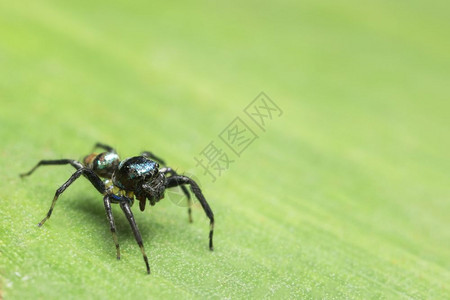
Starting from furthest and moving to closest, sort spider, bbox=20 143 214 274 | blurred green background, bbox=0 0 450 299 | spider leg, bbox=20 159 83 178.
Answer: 1. spider leg, bbox=20 159 83 178
2. spider, bbox=20 143 214 274
3. blurred green background, bbox=0 0 450 299

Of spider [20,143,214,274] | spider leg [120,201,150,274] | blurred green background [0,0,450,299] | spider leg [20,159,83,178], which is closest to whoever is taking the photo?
spider leg [120,201,150,274]

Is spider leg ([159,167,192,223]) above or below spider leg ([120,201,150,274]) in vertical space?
above

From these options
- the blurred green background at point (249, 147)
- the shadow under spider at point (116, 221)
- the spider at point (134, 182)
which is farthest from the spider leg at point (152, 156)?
the shadow under spider at point (116, 221)

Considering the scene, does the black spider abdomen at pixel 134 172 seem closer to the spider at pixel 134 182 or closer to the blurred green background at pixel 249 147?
the spider at pixel 134 182

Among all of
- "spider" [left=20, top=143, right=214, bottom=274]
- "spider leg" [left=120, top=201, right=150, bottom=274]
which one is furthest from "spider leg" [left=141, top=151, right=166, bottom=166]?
"spider leg" [left=120, top=201, right=150, bottom=274]

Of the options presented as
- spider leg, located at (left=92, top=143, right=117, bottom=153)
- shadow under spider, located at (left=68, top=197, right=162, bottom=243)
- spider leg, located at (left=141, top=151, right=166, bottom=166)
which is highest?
spider leg, located at (left=141, top=151, right=166, bottom=166)

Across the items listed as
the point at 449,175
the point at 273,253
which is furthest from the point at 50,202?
the point at 449,175

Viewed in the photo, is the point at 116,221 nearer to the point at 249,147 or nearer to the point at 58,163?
the point at 58,163

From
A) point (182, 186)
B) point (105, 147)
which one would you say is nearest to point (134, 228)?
point (182, 186)

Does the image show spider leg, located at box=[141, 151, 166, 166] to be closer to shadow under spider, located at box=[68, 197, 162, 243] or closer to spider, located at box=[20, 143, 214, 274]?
spider, located at box=[20, 143, 214, 274]
